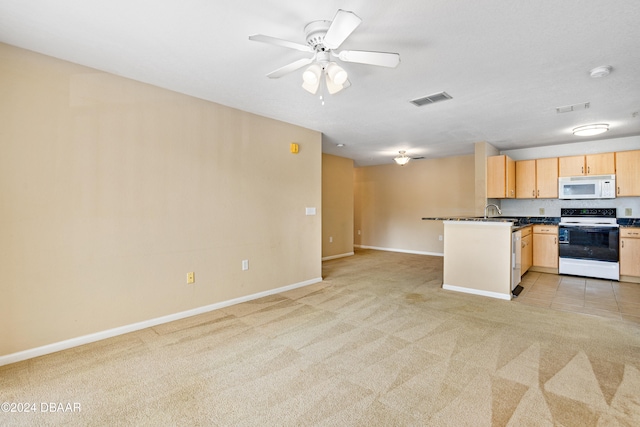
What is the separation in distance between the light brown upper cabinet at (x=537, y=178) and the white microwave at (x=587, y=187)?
0.43ft

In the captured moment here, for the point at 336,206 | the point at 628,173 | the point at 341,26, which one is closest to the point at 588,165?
the point at 628,173

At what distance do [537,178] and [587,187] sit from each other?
0.75 metres

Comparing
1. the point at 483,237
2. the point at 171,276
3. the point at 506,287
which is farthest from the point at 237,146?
the point at 506,287

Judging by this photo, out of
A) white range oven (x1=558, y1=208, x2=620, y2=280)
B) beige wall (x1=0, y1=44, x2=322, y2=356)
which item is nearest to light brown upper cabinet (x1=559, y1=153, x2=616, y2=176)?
white range oven (x1=558, y1=208, x2=620, y2=280)

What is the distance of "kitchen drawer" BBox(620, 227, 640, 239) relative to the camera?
4.66m

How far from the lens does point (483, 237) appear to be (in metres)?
4.18

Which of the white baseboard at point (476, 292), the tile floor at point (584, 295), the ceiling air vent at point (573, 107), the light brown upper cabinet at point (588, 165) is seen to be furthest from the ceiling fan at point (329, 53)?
the light brown upper cabinet at point (588, 165)

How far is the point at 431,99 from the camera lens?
3.47m

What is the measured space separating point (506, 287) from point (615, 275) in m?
2.46

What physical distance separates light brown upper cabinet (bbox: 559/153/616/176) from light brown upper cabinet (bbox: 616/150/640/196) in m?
0.08

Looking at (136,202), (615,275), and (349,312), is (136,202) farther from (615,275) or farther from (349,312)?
(615,275)

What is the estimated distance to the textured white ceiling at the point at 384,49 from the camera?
190 cm

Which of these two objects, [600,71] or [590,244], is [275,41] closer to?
[600,71]

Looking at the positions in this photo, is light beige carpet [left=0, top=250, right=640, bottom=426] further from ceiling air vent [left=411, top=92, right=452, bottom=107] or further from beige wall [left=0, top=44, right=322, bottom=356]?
ceiling air vent [left=411, top=92, right=452, bottom=107]
